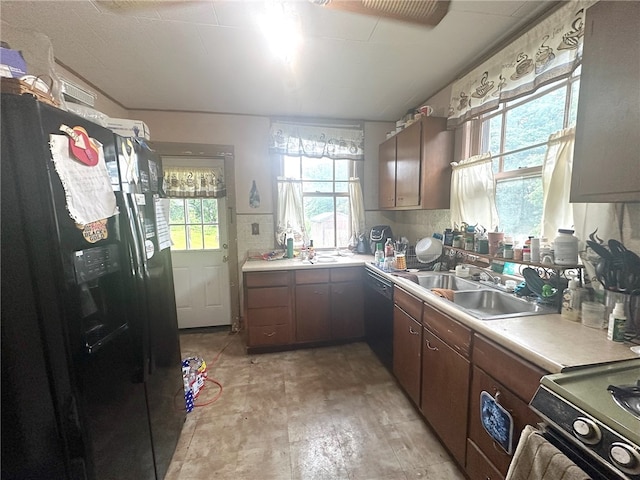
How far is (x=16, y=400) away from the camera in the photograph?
2.81ft

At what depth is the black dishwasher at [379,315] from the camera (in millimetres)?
2289

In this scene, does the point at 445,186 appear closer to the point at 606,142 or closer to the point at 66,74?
the point at 606,142

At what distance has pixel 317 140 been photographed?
3186 millimetres

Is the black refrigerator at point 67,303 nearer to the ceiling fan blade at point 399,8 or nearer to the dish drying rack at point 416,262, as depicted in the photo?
the ceiling fan blade at point 399,8

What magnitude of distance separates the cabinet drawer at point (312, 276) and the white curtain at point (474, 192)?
1.26 metres

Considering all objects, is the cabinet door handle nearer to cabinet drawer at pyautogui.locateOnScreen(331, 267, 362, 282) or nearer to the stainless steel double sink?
the stainless steel double sink

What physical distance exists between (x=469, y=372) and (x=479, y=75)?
1.96 m

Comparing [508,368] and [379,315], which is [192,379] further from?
[508,368]

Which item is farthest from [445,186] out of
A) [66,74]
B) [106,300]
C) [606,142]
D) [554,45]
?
[66,74]

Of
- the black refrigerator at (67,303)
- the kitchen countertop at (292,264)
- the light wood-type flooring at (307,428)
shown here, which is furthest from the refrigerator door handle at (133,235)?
the kitchen countertop at (292,264)

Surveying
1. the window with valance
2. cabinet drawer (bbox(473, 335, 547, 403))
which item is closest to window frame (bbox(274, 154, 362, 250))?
the window with valance

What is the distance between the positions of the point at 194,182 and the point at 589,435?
11.2 feet

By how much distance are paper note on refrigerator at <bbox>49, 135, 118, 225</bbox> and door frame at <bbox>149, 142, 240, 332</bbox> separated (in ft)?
6.76

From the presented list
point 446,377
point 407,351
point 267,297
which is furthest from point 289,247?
point 446,377
